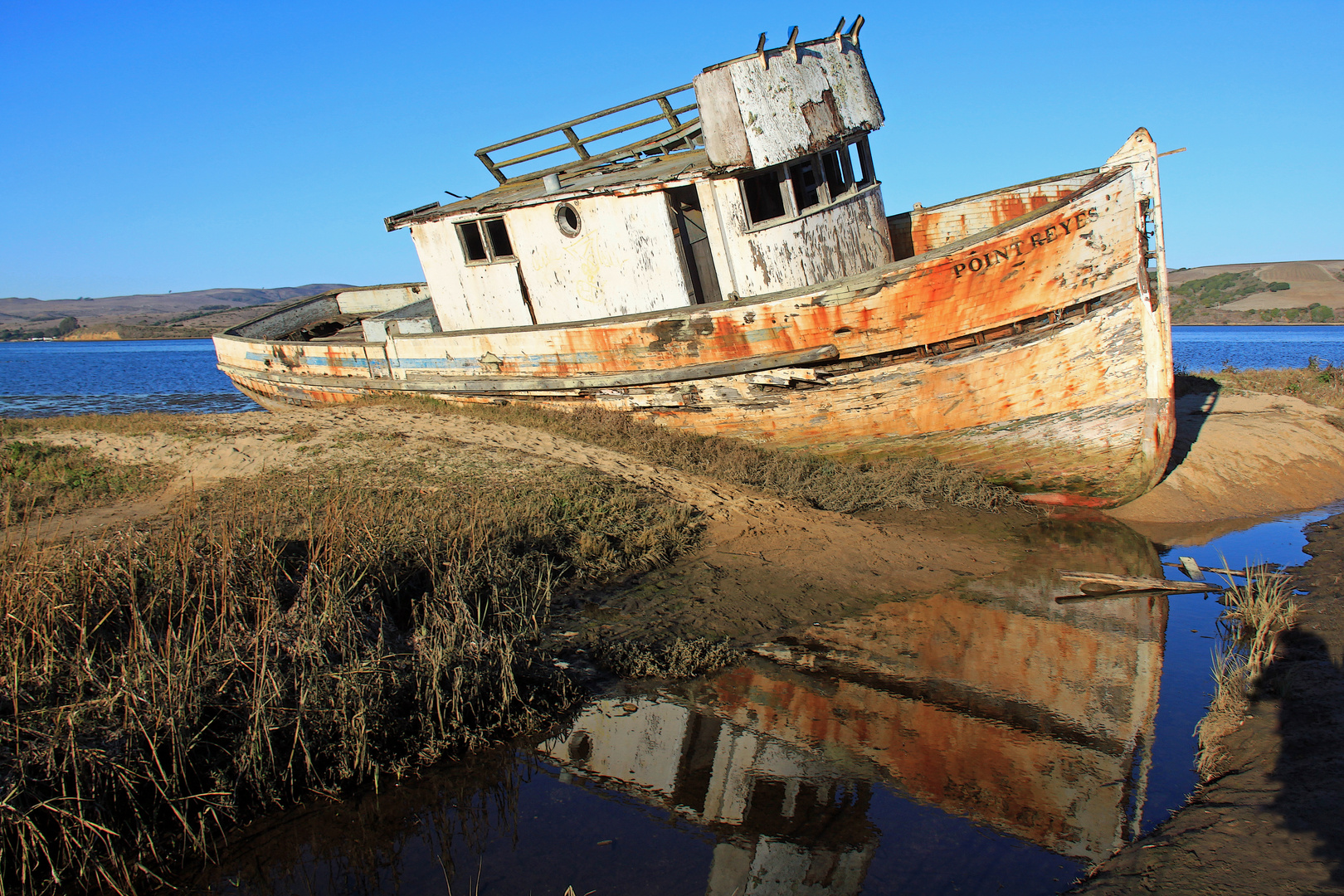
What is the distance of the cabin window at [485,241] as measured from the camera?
33.0ft

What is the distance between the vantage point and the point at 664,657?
457 cm

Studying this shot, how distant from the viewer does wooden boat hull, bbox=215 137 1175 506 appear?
7043 millimetres

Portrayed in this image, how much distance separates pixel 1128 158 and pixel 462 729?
24.5 feet

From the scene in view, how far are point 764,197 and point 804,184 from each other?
52 cm

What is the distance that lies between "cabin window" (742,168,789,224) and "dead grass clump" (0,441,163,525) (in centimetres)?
699

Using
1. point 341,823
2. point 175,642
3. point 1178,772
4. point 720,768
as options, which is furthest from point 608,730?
point 1178,772

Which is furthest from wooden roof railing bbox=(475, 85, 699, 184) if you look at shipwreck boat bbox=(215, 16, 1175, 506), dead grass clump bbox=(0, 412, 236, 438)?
dead grass clump bbox=(0, 412, 236, 438)

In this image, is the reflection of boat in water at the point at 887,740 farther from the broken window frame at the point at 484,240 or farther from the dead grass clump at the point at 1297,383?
the dead grass clump at the point at 1297,383

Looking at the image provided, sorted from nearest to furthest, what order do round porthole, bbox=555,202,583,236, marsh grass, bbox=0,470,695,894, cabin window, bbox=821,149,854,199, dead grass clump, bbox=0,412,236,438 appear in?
marsh grass, bbox=0,470,695,894
dead grass clump, bbox=0,412,236,438
cabin window, bbox=821,149,854,199
round porthole, bbox=555,202,583,236

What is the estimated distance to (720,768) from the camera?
360cm

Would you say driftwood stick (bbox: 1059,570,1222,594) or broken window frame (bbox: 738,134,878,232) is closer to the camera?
driftwood stick (bbox: 1059,570,1222,594)

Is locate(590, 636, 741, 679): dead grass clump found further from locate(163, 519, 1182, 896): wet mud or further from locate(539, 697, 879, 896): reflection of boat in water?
locate(539, 697, 879, 896): reflection of boat in water

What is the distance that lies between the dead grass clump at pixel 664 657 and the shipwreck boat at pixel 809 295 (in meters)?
4.12

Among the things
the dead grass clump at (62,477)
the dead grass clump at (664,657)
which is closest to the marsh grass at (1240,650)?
the dead grass clump at (664,657)
